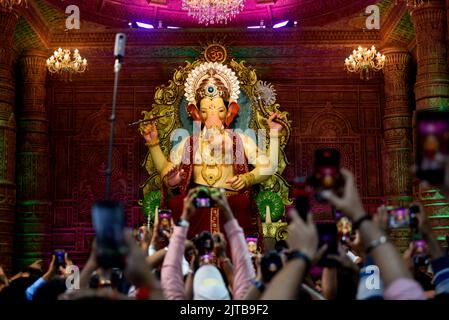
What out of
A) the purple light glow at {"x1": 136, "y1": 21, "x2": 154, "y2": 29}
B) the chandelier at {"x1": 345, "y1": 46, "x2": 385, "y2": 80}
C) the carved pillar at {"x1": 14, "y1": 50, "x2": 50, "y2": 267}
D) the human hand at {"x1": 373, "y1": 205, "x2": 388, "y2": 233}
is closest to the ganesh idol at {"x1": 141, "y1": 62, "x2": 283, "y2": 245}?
the chandelier at {"x1": 345, "y1": 46, "x2": 385, "y2": 80}

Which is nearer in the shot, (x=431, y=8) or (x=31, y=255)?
(x=431, y=8)

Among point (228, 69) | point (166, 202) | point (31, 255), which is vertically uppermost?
point (228, 69)

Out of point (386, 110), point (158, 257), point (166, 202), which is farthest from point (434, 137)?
point (386, 110)

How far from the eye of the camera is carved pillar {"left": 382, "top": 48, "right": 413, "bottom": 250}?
34.9 ft

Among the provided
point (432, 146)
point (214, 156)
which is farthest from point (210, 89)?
point (432, 146)

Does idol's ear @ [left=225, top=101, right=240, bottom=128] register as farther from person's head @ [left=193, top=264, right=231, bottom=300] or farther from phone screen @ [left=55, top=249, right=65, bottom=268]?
person's head @ [left=193, top=264, right=231, bottom=300]

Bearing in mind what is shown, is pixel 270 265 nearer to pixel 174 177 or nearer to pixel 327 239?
pixel 327 239

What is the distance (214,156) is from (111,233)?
7.38 meters

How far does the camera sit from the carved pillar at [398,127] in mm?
10633

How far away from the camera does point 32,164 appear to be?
34.7 feet

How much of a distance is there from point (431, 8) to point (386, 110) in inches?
107

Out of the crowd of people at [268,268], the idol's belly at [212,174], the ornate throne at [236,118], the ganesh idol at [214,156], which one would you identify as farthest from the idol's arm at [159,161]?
the crowd of people at [268,268]

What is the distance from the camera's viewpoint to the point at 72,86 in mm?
11320
